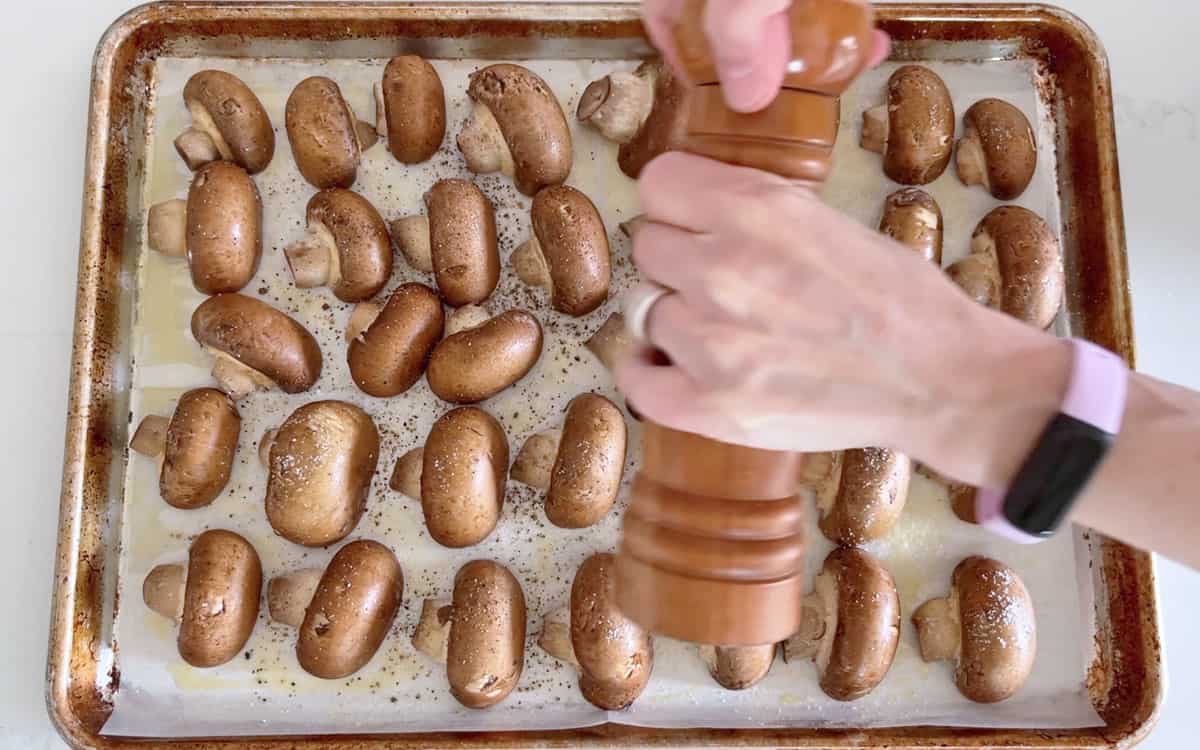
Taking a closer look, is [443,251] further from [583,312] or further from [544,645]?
[544,645]

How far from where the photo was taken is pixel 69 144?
1500 mm

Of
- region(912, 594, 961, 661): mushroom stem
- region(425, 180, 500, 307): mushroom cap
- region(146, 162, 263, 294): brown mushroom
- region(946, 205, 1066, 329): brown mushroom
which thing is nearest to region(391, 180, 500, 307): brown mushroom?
region(425, 180, 500, 307): mushroom cap

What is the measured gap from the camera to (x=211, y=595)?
1292 mm

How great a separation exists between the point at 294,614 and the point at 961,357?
0.97 meters

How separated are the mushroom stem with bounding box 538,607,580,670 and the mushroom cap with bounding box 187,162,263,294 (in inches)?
25.0

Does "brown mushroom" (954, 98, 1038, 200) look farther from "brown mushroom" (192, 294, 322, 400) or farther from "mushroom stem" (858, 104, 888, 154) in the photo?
"brown mushroom" (192, 294, 322, 400)

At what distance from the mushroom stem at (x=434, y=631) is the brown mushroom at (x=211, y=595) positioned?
226mm

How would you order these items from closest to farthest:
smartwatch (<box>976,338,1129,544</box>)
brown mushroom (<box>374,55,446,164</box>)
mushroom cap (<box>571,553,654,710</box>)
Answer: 1. smartwatch (<box>976,338,1129,544</box>)
2. mushroom cap (<box>571,553,654,710</box>)
3. brown mushroom (<box>374,55,446,164</box>)

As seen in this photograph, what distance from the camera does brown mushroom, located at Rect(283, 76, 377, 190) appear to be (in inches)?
54.4

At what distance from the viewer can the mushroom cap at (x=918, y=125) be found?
138cm

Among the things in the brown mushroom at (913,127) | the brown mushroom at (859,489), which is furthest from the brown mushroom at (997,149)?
the brown mushroom at (859,489)

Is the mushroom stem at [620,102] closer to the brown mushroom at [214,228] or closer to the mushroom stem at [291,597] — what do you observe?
the brown mushroom at [214,228]

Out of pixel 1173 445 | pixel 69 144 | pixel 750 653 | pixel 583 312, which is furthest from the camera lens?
pixel 69 144

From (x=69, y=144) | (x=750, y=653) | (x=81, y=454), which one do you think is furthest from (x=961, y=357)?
(x=69, y=144)
